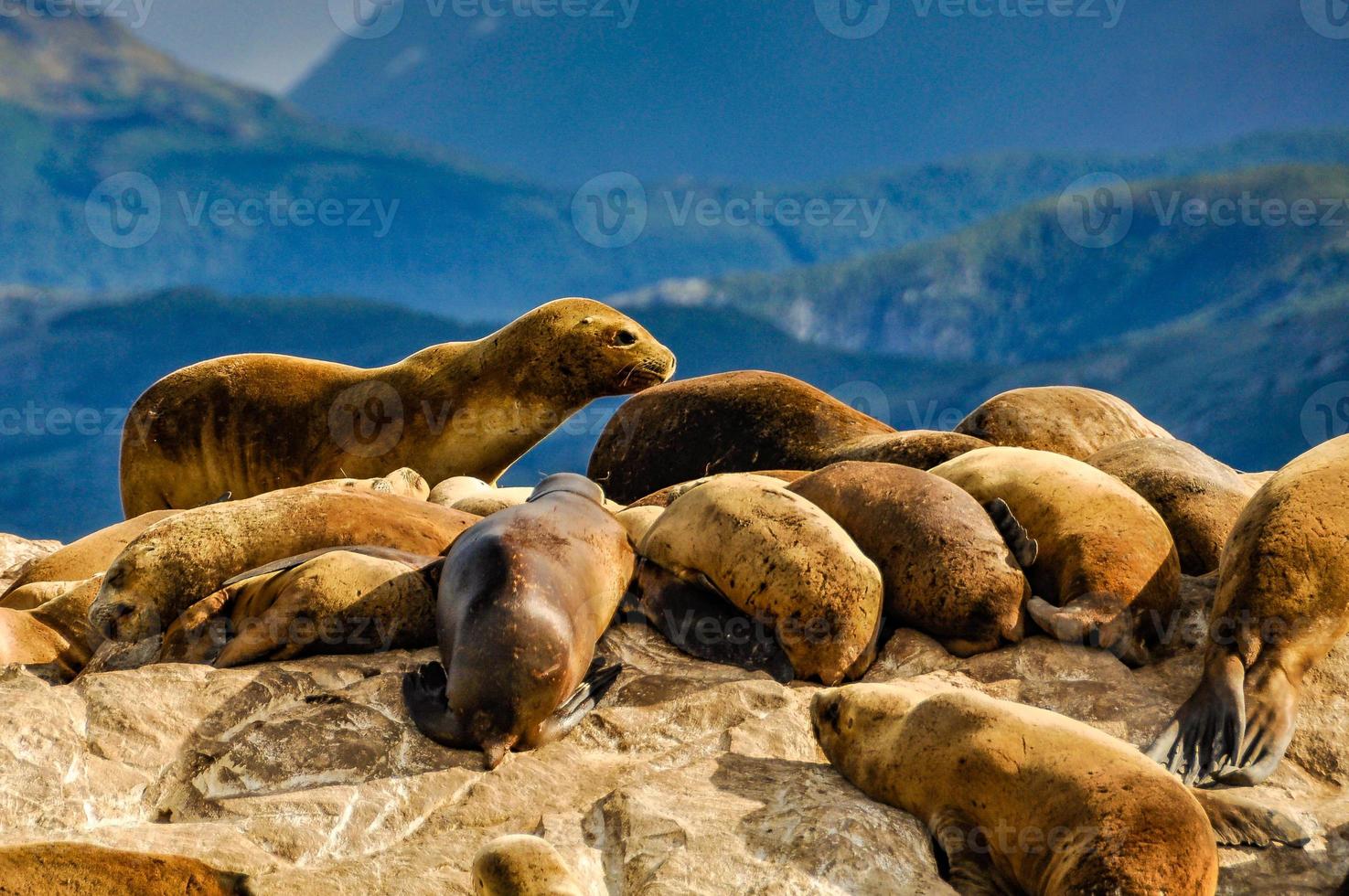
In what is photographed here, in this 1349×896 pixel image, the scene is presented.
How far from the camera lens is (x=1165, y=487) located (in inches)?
260

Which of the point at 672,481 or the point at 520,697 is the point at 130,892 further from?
the point at 672,481

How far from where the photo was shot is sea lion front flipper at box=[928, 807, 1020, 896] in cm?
396

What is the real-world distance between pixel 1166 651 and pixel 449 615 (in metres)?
2.83

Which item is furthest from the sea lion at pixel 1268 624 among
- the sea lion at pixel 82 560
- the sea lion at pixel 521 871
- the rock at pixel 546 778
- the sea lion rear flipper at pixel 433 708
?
the sea lion at pixel 82 560

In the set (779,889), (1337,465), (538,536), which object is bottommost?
(779,889)

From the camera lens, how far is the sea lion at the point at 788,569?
5.37 meters

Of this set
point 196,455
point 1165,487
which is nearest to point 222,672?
point 1165,487

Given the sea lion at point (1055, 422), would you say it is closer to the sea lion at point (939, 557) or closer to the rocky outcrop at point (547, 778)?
the sea lion at point (939, 557)

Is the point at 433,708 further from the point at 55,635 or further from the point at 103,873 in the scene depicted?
the point at 55,635

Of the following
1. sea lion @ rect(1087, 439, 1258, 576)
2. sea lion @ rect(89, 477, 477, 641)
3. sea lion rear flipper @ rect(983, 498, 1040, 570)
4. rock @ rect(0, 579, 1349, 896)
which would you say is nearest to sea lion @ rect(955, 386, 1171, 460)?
sea lion @ rect(1087, 439, 1258, 576)

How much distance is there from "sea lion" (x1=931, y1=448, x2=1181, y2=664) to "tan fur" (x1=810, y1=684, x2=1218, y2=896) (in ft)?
4.27

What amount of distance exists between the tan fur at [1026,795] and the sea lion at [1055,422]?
423cm

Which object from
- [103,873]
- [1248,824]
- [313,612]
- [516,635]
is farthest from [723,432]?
[103,873]

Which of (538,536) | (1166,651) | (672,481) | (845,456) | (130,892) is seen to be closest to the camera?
(130,892)
